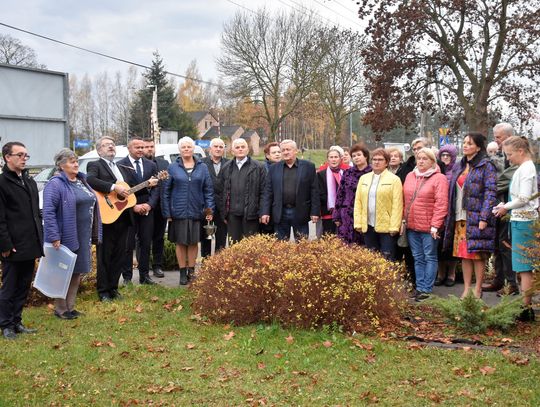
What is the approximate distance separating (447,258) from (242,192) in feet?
10.6

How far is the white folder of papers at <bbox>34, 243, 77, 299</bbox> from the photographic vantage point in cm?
738

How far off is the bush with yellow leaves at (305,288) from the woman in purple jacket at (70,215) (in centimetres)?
155

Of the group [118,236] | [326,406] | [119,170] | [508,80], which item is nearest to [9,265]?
[118,236]

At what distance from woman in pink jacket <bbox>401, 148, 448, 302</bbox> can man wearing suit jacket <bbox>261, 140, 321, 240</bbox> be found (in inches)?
58.9

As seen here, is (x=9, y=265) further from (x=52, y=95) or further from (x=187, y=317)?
(x=52, y=95)

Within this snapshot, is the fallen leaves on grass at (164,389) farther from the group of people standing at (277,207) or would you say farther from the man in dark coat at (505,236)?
the man in dark coat at (505,236)

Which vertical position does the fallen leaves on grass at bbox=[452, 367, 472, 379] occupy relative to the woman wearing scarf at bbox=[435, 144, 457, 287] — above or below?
below

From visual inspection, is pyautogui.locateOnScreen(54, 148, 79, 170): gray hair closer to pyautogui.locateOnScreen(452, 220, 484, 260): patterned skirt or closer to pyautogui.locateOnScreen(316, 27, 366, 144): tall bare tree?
pyautogui.locateOnScreen(452, 220, 484, 260): patterned skirt

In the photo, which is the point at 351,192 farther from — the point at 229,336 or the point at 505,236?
the point at 229,336

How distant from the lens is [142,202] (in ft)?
31.2

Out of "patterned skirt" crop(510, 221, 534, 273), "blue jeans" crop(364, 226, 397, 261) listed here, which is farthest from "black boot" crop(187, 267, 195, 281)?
"patterned skirt" crop(510, 221, 534, 273)

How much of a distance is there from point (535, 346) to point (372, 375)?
5.86 ft

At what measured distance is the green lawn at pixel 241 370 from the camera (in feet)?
16.3

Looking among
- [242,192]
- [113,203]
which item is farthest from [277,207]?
[113,203]
